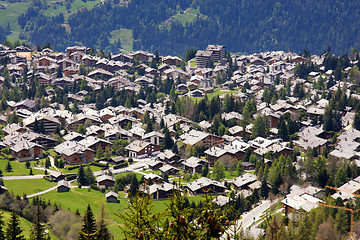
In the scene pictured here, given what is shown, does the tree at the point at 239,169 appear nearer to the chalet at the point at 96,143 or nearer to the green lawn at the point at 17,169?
the chalet at the point at 96,143

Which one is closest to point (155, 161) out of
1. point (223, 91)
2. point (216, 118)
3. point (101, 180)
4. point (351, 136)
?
point (101, 180)

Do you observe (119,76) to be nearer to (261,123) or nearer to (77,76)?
(77,76)

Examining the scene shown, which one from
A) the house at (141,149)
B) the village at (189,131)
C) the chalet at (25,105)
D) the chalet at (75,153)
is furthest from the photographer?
the chalet at (25,105)

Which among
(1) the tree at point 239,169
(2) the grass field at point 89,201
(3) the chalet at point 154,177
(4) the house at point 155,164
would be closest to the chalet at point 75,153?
(4) the house at point 155,164

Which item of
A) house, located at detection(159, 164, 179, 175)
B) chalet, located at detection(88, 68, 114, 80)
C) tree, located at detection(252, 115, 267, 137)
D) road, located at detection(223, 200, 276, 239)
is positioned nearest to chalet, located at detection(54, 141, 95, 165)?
house, located at detection(159, 164, 179, 175)

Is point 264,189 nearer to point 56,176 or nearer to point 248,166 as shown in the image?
point 248,166

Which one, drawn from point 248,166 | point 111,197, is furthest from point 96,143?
point 248,166
